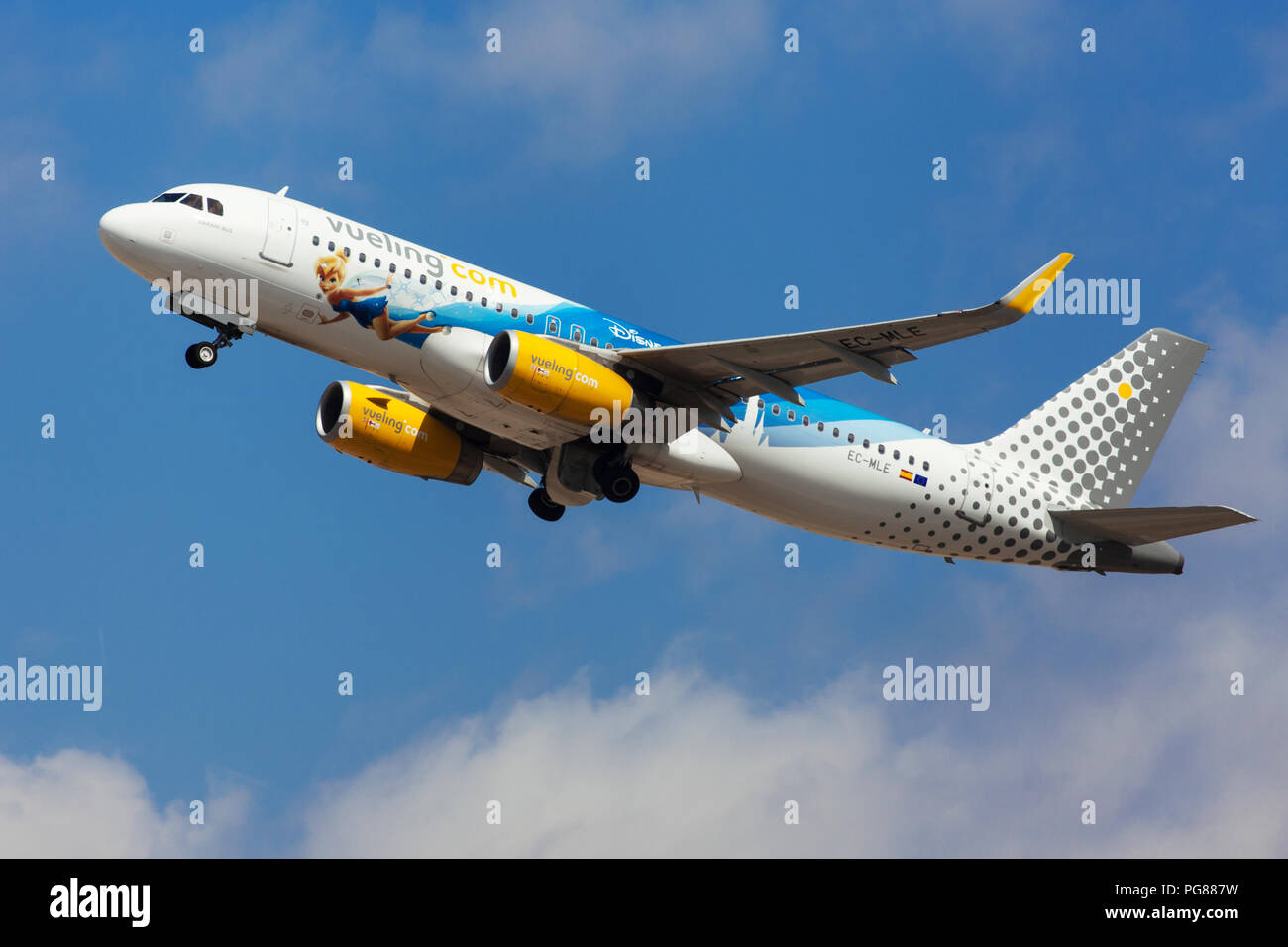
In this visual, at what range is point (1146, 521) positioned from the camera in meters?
36.0

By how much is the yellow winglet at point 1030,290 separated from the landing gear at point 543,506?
1410cm

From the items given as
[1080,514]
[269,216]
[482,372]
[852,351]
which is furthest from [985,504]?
[269,216]

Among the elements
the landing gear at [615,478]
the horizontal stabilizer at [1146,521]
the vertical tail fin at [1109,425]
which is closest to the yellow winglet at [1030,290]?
the horizontal stabilizer at [1146,521]

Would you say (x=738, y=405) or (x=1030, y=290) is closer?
(x=1030, y=290)

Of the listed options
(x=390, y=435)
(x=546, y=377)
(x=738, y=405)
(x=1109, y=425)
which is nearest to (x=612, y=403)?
(x=546, y=377)

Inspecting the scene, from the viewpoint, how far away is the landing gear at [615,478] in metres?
33.6

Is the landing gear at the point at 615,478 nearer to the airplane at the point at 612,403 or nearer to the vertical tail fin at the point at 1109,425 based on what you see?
the airplane at the point at 612,403

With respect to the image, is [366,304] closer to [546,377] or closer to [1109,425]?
[546,377]

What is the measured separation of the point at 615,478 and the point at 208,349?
8.88m

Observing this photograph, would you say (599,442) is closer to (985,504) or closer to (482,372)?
(482,372)

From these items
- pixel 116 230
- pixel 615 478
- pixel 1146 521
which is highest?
pixel 116 230

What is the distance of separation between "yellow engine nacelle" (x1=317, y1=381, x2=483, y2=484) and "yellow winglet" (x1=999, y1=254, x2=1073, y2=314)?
46.9ft

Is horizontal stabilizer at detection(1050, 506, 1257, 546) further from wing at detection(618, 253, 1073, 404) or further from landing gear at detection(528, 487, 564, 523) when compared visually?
landing gear at detection(528, 487, 564, 523)

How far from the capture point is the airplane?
30.7m
